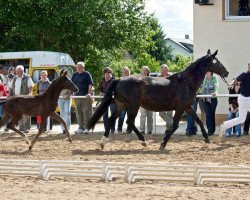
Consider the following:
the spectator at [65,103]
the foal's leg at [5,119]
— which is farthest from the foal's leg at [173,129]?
the spectator at [65,103]

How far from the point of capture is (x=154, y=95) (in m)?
15.2

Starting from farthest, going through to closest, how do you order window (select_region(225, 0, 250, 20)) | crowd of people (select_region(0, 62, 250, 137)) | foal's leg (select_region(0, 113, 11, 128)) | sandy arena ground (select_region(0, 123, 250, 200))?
window (select_region(225, 0, 250, 20)) → crowd of people (select_region(0, 62, 250, 137)) → foal's leg (select_region(0, 113, 11, 128)) → sandy arena ground (select_region(0, 123, 250, 200))

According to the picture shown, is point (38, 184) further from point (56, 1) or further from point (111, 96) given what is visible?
point (56, 1)

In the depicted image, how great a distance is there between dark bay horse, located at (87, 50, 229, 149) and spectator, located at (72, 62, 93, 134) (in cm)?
353

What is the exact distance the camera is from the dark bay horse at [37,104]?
15953 millimetres

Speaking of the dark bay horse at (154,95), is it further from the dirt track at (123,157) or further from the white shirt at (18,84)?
the white shirt at (18,84)

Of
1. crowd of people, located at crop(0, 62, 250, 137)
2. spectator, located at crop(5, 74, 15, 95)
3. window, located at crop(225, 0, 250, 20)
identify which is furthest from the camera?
window, located at crop(225, 0, 250, 20)

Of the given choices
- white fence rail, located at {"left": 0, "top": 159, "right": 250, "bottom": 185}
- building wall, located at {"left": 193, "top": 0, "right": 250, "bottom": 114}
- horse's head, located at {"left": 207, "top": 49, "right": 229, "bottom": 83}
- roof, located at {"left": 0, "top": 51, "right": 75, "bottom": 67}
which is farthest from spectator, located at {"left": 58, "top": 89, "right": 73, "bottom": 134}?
roof, located at {"left": 0, "top": 51, "right": 75, "bottom": 67}

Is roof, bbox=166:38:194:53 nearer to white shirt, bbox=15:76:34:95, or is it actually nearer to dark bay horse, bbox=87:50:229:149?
white shirt, bbox=15:76:34:95

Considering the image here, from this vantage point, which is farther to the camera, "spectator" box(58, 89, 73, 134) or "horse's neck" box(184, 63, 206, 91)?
"spectator" box(58, 89, 73, 134)

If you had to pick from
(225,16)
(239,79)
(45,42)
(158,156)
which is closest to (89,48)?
(45,42)

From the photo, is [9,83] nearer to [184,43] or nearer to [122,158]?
[122,158]

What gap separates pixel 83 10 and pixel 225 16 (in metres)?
A: 14.0

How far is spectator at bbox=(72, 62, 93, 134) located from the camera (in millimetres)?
18766
